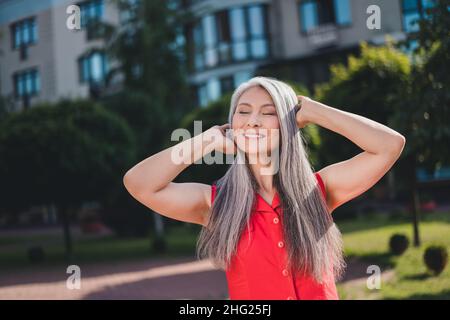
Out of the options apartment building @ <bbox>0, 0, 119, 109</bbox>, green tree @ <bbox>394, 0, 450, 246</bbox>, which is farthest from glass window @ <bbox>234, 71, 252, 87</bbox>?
green tree @ <bbox>394, 0, 450, 246</bbox>

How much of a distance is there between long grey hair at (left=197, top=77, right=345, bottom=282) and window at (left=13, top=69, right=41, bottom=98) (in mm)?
34326

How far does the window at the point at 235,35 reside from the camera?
28.7 metres

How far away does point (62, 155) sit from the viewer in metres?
15.2

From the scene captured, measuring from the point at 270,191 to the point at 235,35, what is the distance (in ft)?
89.8

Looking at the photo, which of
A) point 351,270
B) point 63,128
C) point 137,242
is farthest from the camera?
point 137,242

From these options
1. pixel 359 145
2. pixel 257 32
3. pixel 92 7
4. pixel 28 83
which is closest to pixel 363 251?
pixel 359 145

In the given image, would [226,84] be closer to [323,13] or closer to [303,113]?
[323,13]

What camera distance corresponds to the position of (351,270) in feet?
37.8

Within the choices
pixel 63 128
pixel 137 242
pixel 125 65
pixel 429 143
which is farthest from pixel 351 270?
pixel 125 65

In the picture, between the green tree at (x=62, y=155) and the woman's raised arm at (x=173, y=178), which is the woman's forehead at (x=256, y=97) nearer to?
the woman's raised arm at (x=173, y=178)

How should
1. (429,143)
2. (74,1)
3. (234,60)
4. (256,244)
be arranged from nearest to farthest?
(256,244) < (429,143) < (234,60) < (74,1)

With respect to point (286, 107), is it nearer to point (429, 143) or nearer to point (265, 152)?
point (265, 152)
